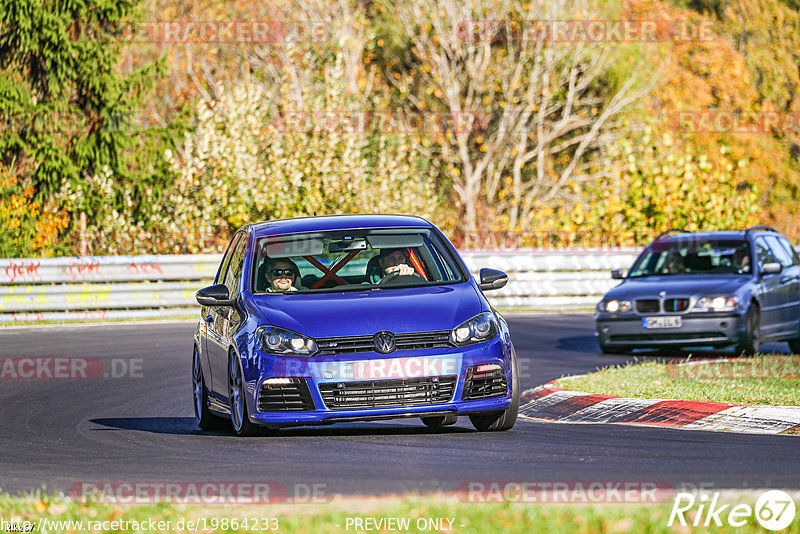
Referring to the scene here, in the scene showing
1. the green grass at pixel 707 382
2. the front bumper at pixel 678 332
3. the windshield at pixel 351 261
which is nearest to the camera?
the windshield at pixel 351 261

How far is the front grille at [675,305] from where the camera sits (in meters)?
17.9

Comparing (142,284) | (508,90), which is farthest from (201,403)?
(508,90)

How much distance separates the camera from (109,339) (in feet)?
67.6

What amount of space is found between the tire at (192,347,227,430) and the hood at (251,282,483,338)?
139 cm

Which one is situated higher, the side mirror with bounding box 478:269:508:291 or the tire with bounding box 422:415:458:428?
the side mirror with bounding box 478:269:508:291

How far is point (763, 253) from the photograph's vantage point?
19.1 metres

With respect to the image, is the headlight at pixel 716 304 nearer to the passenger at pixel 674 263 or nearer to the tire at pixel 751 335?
the tire at pixel 751 335

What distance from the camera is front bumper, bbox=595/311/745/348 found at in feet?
57.9

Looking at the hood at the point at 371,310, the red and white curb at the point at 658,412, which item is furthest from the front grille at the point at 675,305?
the hood at the point at 371,310

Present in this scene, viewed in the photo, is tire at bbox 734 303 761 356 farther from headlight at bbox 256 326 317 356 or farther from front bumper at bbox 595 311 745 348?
headlight at bbox 256 326 317 356

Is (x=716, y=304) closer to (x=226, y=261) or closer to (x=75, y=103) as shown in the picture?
(x=226, y=261)

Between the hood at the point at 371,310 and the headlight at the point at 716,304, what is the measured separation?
7.85m

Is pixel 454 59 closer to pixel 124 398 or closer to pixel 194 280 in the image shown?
pixel 194 280

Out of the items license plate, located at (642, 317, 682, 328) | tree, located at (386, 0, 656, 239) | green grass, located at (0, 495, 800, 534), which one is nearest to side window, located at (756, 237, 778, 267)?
license plate, located at (642, 317, 682, 328)
